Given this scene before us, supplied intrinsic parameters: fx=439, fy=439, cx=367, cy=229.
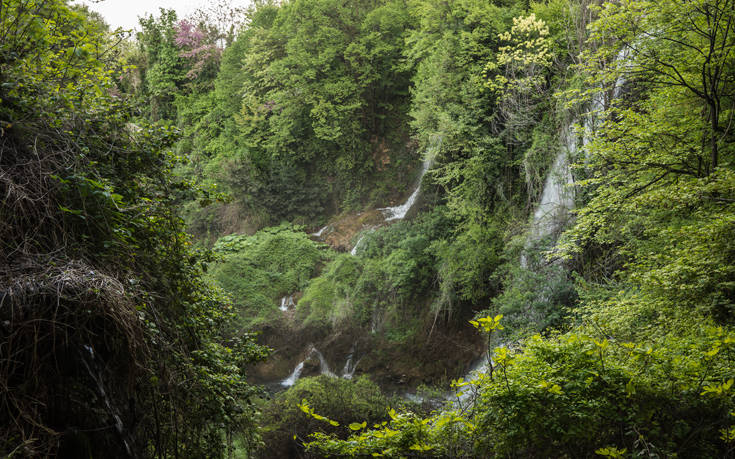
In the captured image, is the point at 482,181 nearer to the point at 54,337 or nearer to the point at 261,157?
the point at 54,337

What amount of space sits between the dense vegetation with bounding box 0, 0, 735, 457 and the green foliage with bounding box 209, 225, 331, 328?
3.3 inches

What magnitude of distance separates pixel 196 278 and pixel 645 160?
6.08 m

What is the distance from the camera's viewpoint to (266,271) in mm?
16266

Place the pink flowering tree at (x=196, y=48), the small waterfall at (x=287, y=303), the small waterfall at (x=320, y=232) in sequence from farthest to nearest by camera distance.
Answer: the pink flowering tree at (x=196, y=48) < the small waterfall at (x=320, y=232) < the small waterfall at (x=287, y=303)

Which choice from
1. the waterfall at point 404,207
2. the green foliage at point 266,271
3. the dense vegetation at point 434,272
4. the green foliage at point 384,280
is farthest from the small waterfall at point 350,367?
the waterfall at point 404,207

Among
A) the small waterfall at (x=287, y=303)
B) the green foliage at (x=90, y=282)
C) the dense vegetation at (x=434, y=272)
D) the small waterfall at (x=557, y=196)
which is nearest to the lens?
the green foliage at (x=90, y=282)

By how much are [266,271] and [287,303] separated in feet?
4.84

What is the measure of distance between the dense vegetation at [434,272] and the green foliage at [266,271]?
0.27 ft

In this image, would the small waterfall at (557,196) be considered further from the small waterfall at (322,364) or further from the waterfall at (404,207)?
the small waterfall at (322,364)

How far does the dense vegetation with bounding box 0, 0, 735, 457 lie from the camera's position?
2.94 m

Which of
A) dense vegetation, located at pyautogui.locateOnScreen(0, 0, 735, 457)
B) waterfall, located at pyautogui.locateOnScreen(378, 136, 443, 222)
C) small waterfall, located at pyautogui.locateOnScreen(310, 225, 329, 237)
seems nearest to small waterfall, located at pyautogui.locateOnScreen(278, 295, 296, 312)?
dense vegetation, located at pyautogui.locateOnScreen(0, 0, 735, 457)

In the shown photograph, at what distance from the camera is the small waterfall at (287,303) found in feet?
51.3

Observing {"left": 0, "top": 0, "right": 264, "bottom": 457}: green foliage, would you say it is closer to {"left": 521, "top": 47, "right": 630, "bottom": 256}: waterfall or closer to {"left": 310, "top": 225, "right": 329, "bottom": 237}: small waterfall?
{"left": 521, "top": 47, "right": 630, "bottom": 256}: waterfall

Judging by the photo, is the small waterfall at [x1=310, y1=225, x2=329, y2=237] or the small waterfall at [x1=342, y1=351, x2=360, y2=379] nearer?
the small waterfall at [x1=342, y1=351, x2=360, y2=379]
